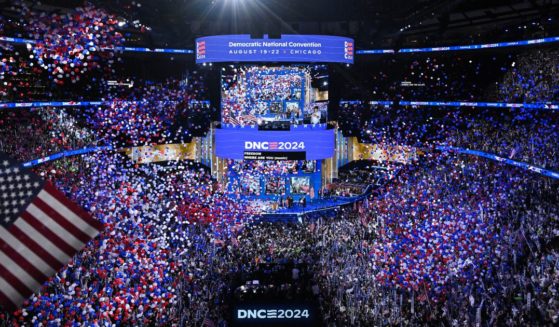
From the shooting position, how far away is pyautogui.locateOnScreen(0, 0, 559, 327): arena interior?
1117 centimetres

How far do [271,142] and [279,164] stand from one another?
3253 millimetres

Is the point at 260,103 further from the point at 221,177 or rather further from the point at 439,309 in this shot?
the point at 439,309

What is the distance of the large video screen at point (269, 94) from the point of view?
2525cm

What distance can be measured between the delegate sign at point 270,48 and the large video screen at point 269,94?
1.92 metres

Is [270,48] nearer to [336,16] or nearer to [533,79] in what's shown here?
[336,16]

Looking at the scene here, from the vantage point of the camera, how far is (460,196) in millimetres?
18984

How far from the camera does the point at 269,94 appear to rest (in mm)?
25422

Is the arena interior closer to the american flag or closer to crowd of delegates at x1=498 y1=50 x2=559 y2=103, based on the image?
the american flag

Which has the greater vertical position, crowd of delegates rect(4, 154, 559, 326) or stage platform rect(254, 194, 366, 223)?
crowd of delegates rect(4, 154, 559, 326)

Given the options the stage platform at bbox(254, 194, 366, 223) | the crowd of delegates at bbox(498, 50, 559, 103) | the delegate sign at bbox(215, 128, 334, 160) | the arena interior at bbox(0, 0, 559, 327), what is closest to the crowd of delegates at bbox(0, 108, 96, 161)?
the arena interior at bbox(0, 0, 559, 327)

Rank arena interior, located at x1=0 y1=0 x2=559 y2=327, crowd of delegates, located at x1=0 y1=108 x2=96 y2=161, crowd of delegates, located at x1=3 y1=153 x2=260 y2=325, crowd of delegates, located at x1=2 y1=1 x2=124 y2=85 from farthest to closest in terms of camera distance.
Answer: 1. crowd of delegates, located at x1=2 y1=1 x2=124 y2=85
2. crowd of delegates, located at x1=0 y1=108 x2=96 y2=161
3. arena interior, located at x1=0 y1=0 x2=559 y2=327
4. crowd of delegates, located at x1=3 y1=153 x2=260 y2=325

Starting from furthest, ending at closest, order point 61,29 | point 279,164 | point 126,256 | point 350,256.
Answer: point 279,164 → point 61,29 → point 350,256 → point 126,256

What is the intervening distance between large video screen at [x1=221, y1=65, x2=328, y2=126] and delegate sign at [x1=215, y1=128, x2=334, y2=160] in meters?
1.40

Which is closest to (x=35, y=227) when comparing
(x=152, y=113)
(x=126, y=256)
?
(x=126, y=256)
